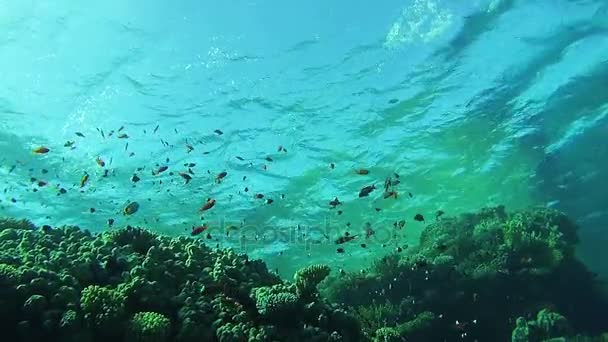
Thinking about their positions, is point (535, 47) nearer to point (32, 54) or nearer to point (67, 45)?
point (67, 45)

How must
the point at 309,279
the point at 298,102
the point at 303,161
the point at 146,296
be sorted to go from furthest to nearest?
the point at 303,161
the point at 298,102
the point at 309,279
the point at 146,296

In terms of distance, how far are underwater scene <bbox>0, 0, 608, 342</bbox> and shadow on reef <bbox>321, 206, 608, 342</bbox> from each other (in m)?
0.06

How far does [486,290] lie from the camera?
12.6 meters

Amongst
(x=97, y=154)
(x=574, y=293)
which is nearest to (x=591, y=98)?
(x=574, y=293)

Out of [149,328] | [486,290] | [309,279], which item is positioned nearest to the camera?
[149,328]

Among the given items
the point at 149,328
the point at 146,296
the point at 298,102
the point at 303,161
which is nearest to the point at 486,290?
the point at 146,296

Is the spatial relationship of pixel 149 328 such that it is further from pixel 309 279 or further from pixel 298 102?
pixel 298 102

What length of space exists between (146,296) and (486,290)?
10.4m

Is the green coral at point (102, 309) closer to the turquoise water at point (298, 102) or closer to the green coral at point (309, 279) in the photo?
the green coral at point (309, 279)

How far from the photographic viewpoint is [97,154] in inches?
886

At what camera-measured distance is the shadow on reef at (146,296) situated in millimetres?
4785

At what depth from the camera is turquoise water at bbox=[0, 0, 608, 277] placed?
57.4 ft

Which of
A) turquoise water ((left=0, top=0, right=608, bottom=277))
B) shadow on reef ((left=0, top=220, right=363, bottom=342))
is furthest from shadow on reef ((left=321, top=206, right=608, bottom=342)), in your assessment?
turquoise water ((left=0, top=0, right=608, bottom=277))

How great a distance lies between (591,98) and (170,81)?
20401mm
